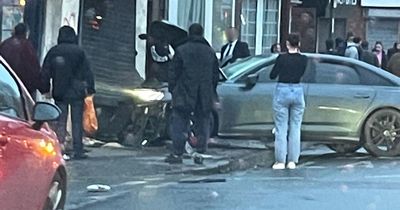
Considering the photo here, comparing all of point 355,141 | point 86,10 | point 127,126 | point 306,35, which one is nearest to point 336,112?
point 355,141

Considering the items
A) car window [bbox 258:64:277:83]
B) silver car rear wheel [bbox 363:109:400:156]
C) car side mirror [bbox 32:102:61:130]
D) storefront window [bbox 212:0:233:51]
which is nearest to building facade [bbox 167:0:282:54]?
storefront window [bbox 212:0:233:51]

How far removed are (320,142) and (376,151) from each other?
2.82 feet

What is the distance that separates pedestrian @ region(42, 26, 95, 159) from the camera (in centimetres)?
1363

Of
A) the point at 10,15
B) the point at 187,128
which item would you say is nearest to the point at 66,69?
the point at 187,128

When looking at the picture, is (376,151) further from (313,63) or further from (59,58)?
(59,58)

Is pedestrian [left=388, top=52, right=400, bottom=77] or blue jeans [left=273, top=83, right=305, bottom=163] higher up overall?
pedestrian [left=388, top=52, right=400, bottom=77]

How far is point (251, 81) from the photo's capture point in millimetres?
15625

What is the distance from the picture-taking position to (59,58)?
13.6m

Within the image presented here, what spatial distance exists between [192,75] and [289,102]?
1346 mm

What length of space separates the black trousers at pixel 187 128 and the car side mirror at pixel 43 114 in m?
6.15

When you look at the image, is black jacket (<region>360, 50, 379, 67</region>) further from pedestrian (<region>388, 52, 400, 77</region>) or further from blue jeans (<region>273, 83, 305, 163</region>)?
blue jeans (<region>273, 83, 305, 163</region>)

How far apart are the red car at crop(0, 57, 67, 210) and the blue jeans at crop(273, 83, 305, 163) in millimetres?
6101

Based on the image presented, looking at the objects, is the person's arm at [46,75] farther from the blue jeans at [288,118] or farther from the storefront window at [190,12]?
the storefront window at [190,12]

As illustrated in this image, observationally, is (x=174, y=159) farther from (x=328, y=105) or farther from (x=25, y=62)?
(x=328, y=105)
